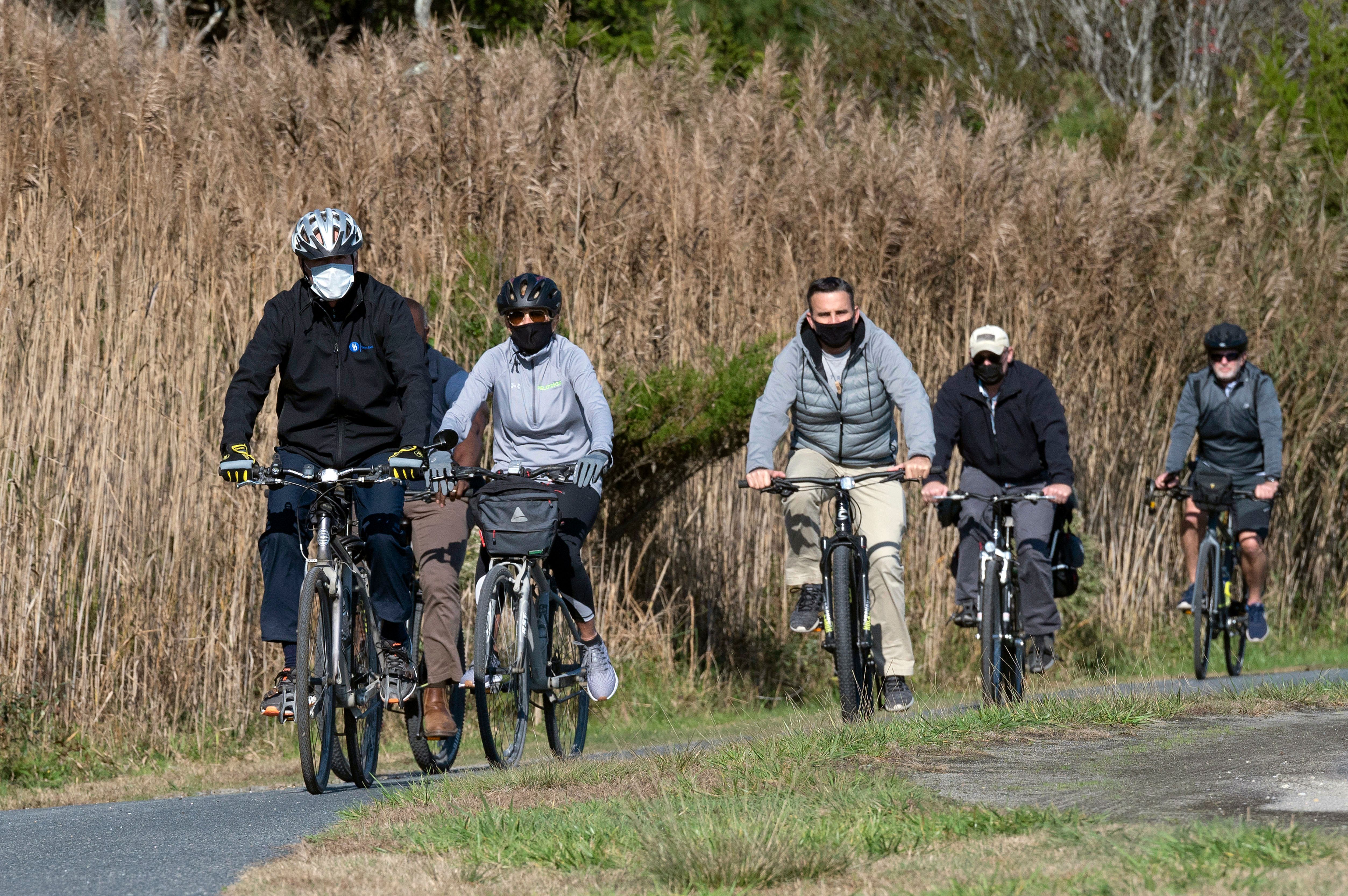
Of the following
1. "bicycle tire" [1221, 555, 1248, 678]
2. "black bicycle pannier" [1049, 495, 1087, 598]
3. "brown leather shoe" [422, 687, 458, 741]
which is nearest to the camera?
"brown leather shoe" [422, 687, 458, 741]

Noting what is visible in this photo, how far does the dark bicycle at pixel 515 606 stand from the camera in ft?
25.4

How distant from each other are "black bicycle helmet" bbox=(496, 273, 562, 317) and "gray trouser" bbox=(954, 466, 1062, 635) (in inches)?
110

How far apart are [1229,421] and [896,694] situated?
4.58 meters

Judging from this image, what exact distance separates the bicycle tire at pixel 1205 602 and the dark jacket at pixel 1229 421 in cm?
63

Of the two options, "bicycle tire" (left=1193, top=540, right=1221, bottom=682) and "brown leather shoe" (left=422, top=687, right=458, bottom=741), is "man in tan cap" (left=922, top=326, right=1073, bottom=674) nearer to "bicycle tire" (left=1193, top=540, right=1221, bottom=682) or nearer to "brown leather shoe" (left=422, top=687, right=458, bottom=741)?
"bicycle tire" (left=1193, top=540, right=1221, bottom=682)

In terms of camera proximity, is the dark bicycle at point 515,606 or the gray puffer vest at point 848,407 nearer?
the dark bicycle at point 515,606

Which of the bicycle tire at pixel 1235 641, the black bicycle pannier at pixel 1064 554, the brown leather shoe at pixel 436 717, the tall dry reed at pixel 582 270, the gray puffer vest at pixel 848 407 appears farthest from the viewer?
the bicycle tire at pixel 1235 641

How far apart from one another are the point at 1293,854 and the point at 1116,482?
966 centimetres

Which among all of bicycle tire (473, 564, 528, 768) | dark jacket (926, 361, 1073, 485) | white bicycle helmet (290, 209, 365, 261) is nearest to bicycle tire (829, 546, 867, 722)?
dark jacket (926, 361, 1073, 485)

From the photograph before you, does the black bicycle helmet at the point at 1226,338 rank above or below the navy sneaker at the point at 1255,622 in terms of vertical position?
above

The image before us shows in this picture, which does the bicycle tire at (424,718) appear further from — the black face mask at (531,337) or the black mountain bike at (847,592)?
the black mountain bike at (847,592)

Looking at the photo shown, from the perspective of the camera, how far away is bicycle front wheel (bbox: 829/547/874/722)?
8.50 m

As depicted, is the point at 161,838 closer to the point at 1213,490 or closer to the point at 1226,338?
the point at 1213,490

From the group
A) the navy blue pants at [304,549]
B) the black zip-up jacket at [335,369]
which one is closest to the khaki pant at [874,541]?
the navy blue pants at [304,549]
